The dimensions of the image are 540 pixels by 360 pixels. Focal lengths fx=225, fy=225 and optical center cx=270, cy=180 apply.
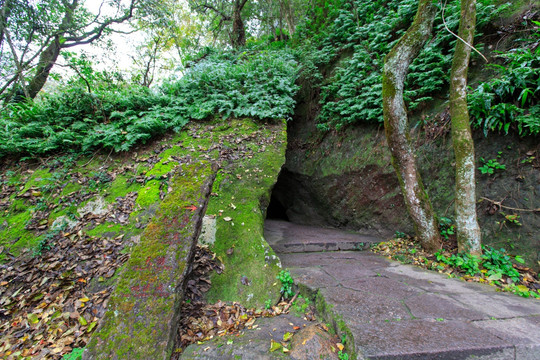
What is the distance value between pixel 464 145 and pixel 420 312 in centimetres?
286

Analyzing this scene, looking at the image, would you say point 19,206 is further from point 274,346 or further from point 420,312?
point 420,312

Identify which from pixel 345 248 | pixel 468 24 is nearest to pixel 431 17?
pixel 468 24

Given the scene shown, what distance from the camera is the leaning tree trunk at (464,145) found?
361 centimetres

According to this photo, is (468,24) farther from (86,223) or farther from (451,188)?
(86,223)

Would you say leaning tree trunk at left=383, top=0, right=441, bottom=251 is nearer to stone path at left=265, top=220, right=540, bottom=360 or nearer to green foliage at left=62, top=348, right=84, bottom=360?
stone path at left=265, top=220, right=540, bottom=360

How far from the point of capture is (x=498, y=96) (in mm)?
4004

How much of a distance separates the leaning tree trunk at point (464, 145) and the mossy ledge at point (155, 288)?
159 inches

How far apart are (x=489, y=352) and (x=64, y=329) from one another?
4.28 meters

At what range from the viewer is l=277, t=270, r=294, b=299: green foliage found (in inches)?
117

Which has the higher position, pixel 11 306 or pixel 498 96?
pixel 498 96

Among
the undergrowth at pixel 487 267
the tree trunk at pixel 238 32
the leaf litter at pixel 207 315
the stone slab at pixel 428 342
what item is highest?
the tree trunk at pixel 238 32

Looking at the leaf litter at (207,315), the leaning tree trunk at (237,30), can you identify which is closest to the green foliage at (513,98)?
the leaf litter at (207,315)

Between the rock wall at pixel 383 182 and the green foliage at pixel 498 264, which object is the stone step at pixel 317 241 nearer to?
the rock wall at pixel 383 182

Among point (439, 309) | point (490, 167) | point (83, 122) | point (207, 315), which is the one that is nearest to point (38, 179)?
point (83, 122)
